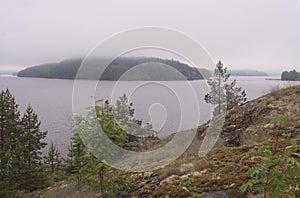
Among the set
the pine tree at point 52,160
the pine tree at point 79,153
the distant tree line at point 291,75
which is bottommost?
the pine tree at point 52,160

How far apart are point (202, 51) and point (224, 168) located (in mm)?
3223

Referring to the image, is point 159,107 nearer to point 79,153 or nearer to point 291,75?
point 79,153

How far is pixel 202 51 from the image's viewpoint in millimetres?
6277

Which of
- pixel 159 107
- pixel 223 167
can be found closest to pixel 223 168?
pixel 223 167

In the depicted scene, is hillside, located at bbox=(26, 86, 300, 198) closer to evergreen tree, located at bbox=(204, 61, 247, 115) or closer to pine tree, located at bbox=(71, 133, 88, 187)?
pine tree, located at bbox=(71, 133, 88, 187)

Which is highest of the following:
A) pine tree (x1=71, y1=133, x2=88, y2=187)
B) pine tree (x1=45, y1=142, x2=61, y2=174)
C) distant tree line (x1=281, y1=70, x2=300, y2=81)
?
distant tree line (x1=281, y1=70, x2=300, y2=81)

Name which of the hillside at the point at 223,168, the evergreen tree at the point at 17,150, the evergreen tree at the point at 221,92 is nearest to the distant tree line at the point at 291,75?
the evergreen tree at the point at 221,92

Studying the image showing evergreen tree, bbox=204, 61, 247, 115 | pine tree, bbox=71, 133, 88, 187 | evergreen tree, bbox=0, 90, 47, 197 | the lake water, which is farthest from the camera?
evergreen tree, bbox=204, 61, 247, 115

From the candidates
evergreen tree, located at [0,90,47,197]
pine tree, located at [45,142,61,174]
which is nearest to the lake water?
pine tree, located at [45,142,61,174]

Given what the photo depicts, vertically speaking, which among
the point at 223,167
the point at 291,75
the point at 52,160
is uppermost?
the point at 291,75

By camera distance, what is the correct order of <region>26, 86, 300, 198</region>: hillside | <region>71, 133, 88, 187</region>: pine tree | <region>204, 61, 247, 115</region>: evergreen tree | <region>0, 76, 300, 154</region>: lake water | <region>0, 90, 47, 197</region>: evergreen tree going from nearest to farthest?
<region>26, 86, 300, 198</region>: hillside < <region>71, 133, 88, 187</region>: pine tree < <region>0, 76, 300, 154</region>: lake water < <region>0, 90, 47, 197</region>: evergreen tree < <region>204, 61, 247, 115</region>: evergreen tree

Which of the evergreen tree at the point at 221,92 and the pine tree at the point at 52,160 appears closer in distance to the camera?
the pine tree at the point at 52,160

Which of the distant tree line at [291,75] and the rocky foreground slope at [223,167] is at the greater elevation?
the distant tree line at [291,75]

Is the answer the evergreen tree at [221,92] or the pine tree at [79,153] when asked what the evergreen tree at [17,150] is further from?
the evergreen tree at [221,92]
